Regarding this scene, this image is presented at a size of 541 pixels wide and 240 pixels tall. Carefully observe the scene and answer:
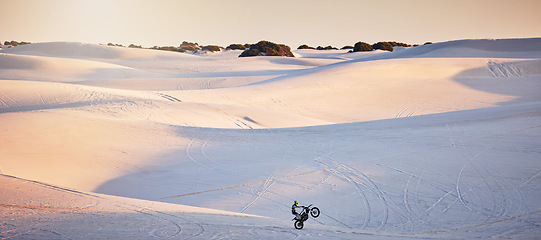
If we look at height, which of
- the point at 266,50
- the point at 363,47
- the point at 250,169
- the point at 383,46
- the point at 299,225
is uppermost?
the point at 383,46

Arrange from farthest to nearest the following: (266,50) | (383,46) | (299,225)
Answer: (383,46), (266,50), (299,225)

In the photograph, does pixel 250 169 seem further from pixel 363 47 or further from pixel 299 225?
pixel 363 47

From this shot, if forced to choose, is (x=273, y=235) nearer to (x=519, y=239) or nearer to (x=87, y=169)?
(x=519, y=239)

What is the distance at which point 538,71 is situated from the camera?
29828 millimetres

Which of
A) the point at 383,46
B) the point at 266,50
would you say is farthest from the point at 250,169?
the point at 383,46

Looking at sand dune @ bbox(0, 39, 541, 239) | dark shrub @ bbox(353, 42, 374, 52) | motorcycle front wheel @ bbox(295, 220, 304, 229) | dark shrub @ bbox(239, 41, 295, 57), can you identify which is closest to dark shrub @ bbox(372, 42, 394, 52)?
dark shrub @ bbox(353, 42, 374, 52)

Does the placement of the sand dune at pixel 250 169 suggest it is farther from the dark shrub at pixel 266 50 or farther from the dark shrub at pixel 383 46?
the dark shrub at pixel 383 46

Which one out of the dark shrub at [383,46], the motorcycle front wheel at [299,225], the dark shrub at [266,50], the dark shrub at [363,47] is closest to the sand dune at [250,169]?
the motorcycle front wheel at [299,225]

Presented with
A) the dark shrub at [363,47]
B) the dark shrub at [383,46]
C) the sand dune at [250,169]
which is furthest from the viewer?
the dark shrub at [383,46]

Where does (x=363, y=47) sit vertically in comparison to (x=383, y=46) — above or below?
below

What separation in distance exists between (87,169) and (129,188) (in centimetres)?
143

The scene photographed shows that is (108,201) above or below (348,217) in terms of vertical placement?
above

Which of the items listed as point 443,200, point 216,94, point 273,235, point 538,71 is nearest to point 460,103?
point 538,71

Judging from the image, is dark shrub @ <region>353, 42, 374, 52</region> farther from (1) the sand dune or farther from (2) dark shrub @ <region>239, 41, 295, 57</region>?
(1) the sand dune
